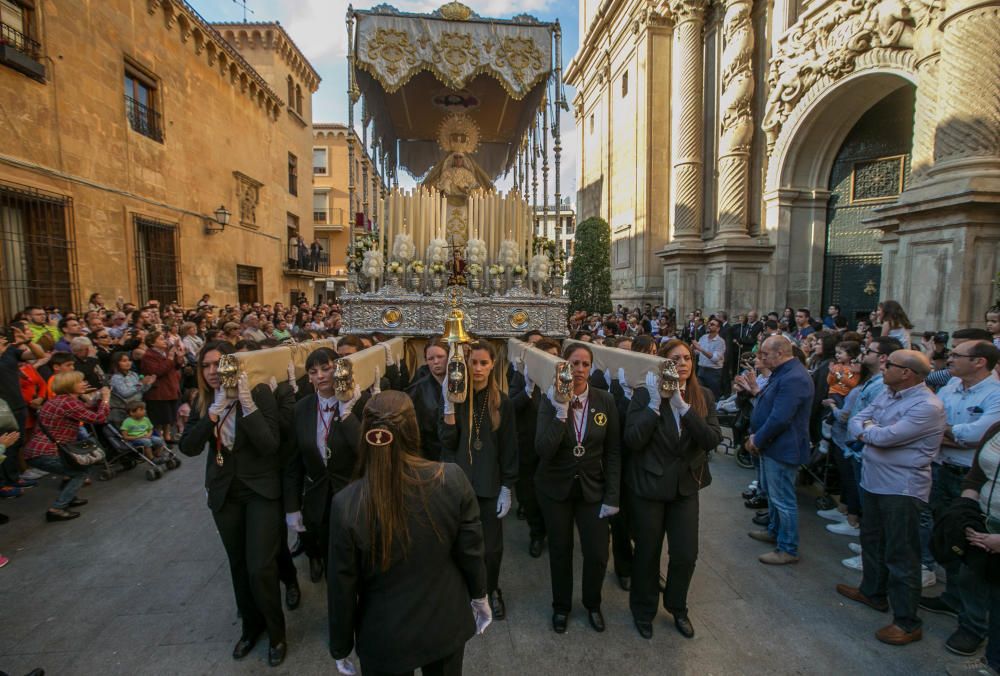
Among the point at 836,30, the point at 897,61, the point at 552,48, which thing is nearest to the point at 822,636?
the point at 552,48

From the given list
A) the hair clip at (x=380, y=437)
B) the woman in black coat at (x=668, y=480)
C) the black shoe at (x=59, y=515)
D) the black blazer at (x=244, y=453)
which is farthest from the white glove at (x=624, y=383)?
the black shoe at (x=59, y=515)

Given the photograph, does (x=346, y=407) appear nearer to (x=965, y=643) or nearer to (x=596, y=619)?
(x=596, y=619)

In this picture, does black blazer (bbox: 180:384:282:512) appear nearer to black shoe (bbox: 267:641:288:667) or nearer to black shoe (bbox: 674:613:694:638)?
black shoe (bbox: 267:641:288:667)

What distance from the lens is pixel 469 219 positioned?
8.77 metres

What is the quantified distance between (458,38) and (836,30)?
25.0 feet

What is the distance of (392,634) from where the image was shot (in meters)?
1.88

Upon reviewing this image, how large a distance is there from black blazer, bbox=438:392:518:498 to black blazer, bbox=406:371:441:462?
10.2 inches

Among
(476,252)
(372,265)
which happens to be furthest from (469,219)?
(372,265)

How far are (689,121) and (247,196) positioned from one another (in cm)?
1538

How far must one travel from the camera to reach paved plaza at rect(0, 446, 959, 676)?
119 inches

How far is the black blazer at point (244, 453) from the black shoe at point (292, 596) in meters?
1.00

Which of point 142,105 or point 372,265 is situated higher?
point 142,105

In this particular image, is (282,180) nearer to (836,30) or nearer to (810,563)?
(836,30)

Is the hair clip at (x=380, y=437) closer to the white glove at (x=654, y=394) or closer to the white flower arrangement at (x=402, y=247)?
the white glove at (x=654, y=394)
